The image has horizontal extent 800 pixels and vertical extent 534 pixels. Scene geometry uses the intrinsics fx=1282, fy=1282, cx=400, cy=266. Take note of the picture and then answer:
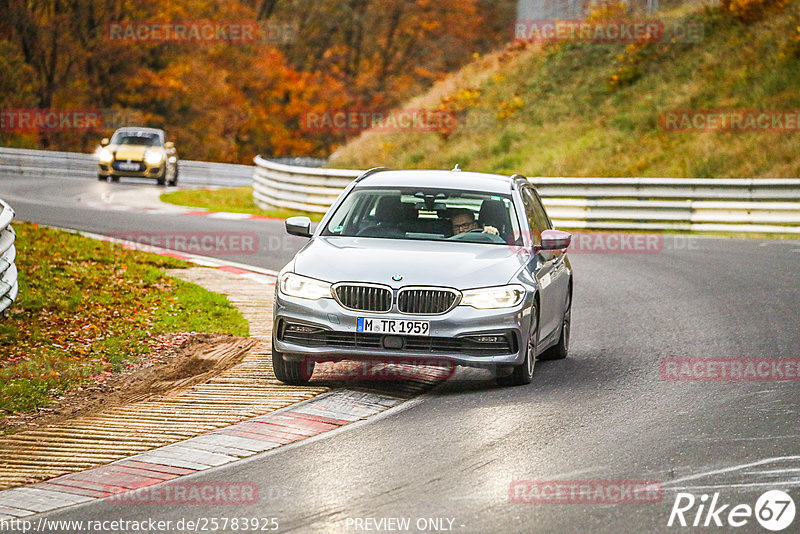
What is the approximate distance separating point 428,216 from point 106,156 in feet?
102

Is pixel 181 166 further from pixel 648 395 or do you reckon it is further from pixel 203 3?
pixel 648 395

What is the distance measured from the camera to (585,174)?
32.0 metres

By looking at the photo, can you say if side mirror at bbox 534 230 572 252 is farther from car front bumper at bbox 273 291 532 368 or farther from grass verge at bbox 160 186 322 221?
grass verge at bbox 160 186 322 221

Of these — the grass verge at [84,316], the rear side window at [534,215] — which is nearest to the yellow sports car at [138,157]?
the grass verge at [84,316]

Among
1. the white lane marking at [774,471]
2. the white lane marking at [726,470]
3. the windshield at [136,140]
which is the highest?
the white lane marking at [774,471]

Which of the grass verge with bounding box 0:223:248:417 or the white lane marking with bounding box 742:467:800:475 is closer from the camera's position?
the white lane marking with bounding box 742:467:800:475

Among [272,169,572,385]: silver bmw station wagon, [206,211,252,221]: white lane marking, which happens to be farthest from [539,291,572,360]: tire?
[206,211,252,221]: white lane marking

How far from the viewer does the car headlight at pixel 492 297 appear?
372 inches

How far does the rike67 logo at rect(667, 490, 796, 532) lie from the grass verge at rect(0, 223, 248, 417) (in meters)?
4.79

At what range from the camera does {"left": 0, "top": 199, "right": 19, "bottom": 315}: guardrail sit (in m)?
12.0

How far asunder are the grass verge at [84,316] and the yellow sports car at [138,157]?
2186 centimetres

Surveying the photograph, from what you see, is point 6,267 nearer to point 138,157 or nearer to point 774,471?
point 774,471

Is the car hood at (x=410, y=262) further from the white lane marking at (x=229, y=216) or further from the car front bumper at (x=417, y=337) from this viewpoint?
the white lane marking at (x=229, y=216)

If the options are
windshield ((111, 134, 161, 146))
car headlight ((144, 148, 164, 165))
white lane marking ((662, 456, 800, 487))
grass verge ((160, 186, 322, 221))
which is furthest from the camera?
windshield ((111, 134, 161, 146))
